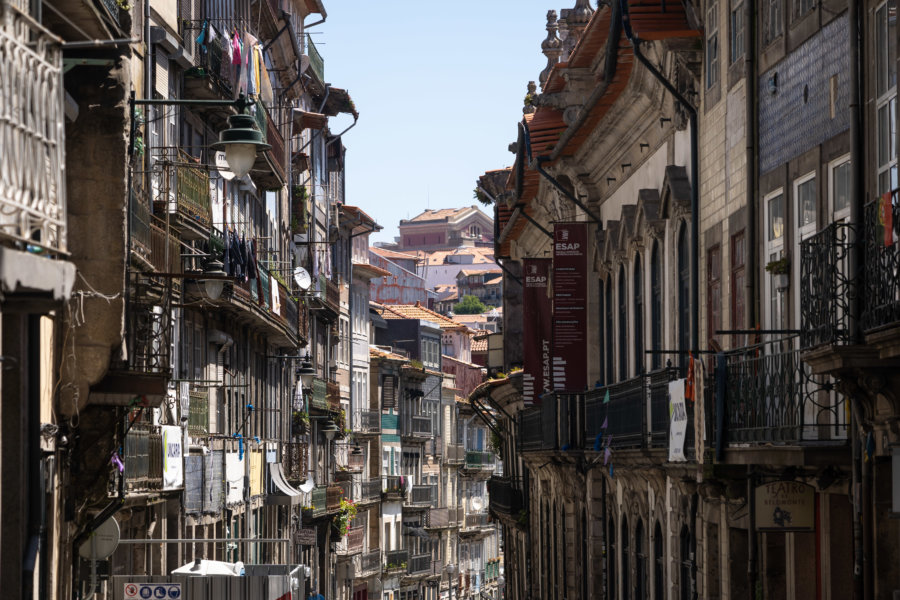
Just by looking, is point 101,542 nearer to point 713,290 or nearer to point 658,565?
point 713,290

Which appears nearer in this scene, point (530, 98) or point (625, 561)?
point (625, 561)

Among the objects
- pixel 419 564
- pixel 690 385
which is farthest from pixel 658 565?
pixel 419 564

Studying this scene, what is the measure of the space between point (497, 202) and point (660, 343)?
22.0m

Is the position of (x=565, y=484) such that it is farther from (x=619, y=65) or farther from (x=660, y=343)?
(x=619, y=65)

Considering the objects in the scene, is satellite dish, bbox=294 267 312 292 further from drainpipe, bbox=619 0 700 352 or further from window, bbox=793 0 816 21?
window, bbox=793 0 816 21

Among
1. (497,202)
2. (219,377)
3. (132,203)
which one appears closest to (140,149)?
(132,203)

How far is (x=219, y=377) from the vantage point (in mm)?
35562

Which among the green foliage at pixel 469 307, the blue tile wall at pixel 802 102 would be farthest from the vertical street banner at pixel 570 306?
the green foliage at pixel 469 307

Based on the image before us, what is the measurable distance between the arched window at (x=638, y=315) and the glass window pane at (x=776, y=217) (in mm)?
7983

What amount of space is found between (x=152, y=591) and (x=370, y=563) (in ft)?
173

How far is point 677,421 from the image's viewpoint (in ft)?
64.0

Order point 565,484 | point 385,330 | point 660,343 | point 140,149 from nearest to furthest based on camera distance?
point 140,149, point 660,343, point 565,484, point 385,330

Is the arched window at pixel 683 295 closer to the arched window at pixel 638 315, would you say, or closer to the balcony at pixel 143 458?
the arched window at pixel 638 315

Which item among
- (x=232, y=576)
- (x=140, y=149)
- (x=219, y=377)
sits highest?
(x=140, y=149)
